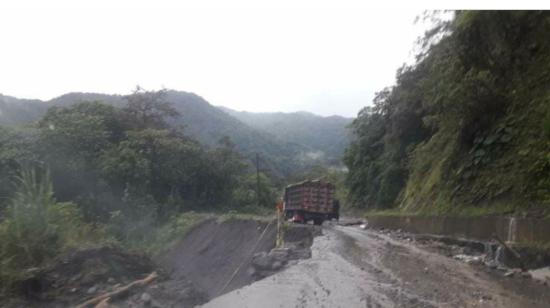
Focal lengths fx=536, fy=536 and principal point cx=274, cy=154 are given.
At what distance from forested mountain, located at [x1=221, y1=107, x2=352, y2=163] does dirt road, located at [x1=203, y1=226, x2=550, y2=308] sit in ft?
316

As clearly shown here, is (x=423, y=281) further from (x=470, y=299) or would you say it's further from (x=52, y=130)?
(x=52, y=130)

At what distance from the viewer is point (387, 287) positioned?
10.2 m

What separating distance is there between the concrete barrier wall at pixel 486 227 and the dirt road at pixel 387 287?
4.71 ft

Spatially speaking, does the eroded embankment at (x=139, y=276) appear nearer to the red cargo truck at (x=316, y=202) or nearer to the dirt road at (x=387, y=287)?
the dirt road at (x=387, y=287)

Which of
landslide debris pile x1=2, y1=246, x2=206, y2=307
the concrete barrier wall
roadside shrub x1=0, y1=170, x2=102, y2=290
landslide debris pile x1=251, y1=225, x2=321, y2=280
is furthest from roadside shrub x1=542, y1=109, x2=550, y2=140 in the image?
roadside shrub x1=0, y1=170, x2=102, y2=290

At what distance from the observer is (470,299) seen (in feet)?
29.3

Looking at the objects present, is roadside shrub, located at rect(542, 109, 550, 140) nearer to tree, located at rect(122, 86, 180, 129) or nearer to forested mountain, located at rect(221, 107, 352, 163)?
tree, located at rect(122, 86, 180, 129)

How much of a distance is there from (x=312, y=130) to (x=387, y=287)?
128 metres

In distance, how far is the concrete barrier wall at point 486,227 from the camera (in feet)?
40.5

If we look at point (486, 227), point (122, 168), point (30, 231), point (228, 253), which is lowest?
point (228, 253)

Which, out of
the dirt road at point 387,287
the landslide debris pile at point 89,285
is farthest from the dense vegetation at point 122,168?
→ the dirt road at point 387,287

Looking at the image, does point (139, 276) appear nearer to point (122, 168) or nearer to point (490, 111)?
point (490, 111)

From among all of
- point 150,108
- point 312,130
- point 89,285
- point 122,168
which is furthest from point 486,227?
point 312,130

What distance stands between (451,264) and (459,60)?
350 inches
